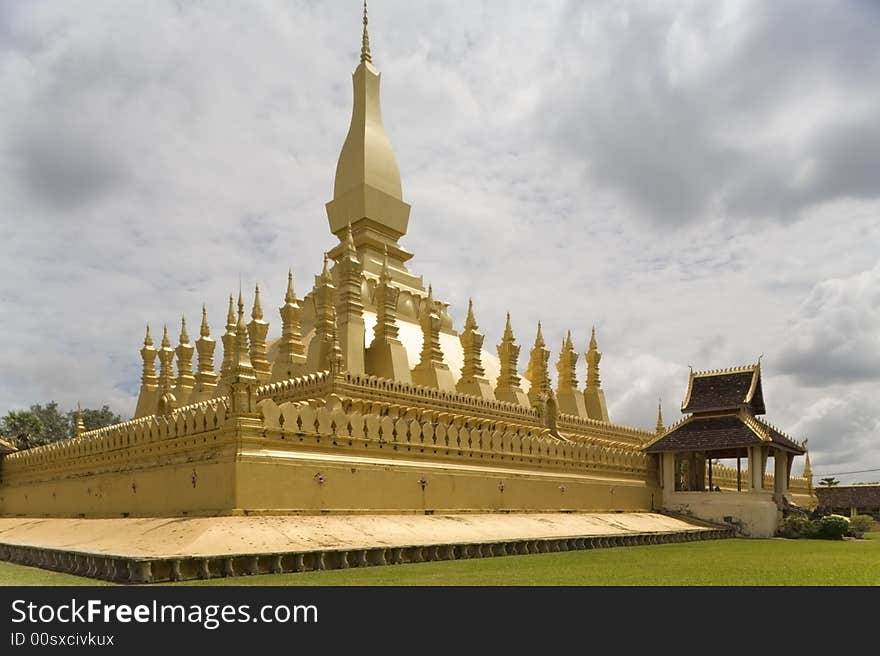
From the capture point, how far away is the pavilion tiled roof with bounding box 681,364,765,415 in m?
30.3

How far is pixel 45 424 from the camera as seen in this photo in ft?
178

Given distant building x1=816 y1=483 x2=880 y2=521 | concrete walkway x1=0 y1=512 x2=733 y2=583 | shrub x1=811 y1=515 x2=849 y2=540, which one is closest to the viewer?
concrete walkway x1=0 y1=512 x2=733 y2=583

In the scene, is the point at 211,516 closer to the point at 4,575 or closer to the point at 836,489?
the point at 4,575

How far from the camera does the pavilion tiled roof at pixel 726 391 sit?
30312 mm

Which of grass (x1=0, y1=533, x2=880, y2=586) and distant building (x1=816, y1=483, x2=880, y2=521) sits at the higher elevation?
grass (x1=0, y1=533, x2=880, y2=586)

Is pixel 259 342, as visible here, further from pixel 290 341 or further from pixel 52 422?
pixel 52 422

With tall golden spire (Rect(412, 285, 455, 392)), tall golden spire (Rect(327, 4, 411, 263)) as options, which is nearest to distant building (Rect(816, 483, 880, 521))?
tall golden spire (Rect(412, 285, 455, 392))

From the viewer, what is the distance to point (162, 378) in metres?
36.9

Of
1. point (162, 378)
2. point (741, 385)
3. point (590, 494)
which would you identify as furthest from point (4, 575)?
point (741, 385)

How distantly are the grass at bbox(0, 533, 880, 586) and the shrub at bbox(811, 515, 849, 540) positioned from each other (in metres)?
7.42

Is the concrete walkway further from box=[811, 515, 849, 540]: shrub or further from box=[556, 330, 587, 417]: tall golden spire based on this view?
box=[556, 330, 587, 417]: tall golden spire

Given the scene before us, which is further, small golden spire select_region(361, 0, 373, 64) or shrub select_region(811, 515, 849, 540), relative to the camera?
small golden spire select_region(361, 0, 373, 64)

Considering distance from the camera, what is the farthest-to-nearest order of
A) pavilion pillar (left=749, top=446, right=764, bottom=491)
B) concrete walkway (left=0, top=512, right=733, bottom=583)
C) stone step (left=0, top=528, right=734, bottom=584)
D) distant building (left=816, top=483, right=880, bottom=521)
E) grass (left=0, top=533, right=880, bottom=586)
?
distant building (left=816, top=483, right=880, bottom=521)
pavilion pillar (left=749, top=446, right=764, bottom=491)
concrete walkway (left=0, top=512, right=733, bottom=583)
stone step (left=0, top=528, right=734, bottom=584)
grass (left=0, top=533, right=880, bottom=586)
